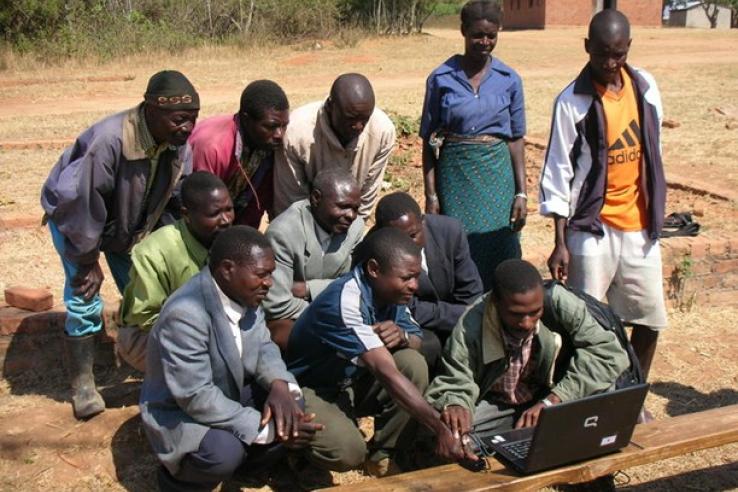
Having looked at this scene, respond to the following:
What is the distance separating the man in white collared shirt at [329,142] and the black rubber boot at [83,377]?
3.76 ft

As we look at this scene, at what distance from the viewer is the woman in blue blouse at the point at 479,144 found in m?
4.50

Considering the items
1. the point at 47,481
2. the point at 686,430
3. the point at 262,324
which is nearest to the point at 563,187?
the point at 686,430

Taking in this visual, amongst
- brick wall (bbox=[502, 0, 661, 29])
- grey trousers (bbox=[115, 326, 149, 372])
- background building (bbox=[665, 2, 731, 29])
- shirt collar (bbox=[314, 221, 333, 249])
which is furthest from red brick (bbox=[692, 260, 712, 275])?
background building (bbox=[665, 2, 731, 29])

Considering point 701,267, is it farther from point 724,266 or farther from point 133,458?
point 133,458

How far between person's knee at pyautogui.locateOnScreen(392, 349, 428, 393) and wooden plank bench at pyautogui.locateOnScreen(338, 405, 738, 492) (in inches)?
20.5

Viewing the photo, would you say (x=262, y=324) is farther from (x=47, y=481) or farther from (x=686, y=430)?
(x=686, y=430)

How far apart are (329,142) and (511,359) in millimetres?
1372

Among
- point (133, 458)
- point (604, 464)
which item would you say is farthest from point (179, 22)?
point (604, 464)

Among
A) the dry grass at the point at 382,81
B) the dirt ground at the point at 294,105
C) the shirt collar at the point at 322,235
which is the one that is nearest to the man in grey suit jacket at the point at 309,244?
the shirt collar at the point at 322,235

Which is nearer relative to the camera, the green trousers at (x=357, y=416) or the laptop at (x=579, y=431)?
the laptop at (x=579, y=431)

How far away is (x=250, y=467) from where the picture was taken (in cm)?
353

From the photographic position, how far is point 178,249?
3.72 m

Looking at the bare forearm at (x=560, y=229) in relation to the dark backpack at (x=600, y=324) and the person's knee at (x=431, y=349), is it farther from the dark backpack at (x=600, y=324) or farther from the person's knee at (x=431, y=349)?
the person's knee at (x=431, y=349)

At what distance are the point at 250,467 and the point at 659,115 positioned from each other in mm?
2368
